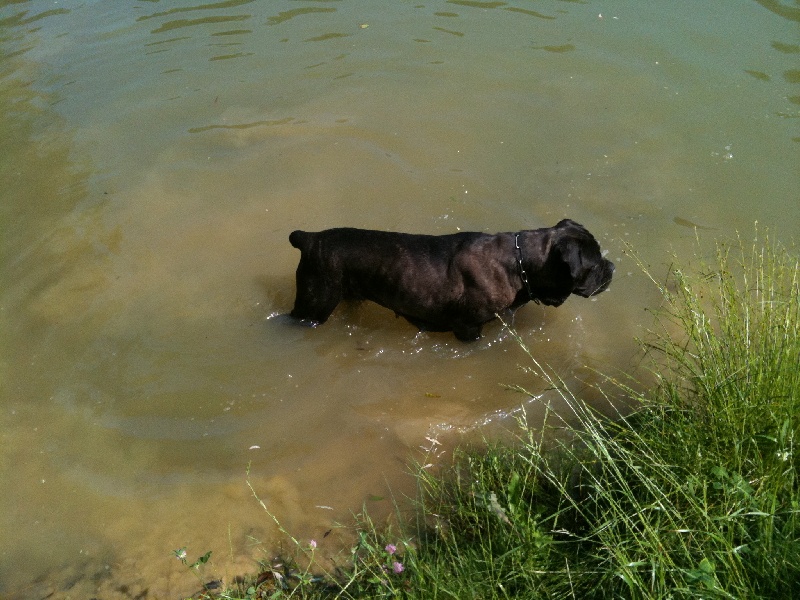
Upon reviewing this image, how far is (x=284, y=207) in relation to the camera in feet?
23.8

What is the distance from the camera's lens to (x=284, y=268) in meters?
6.74

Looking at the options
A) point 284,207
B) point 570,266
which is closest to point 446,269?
point 570,266

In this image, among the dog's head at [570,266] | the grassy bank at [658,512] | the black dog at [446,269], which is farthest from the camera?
the black dog at [446,269]

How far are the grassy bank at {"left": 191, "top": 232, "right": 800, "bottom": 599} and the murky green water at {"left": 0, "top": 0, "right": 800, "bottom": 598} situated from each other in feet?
2.66

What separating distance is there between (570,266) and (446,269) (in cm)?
96

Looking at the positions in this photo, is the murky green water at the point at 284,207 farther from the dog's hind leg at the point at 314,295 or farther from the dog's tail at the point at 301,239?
the dog's tail at the point at 301,239

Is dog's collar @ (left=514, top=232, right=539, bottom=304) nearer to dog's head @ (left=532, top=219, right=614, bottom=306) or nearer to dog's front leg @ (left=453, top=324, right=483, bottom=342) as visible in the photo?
dog's head @ (left=532, top=219, right=614, bottom=306)

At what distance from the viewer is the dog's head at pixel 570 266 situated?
5.22 m

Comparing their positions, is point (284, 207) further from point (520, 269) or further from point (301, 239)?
point (520, 269)

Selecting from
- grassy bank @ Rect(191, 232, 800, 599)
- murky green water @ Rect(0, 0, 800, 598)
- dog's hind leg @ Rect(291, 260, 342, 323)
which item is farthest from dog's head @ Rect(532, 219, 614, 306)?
dog's hind leg @ Rect(291, 260, 342, 323)

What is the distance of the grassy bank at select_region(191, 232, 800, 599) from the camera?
306 centimetres

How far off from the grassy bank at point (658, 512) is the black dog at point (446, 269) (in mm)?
1498

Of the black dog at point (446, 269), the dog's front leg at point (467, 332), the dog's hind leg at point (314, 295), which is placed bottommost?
the dog's front leg at point (467, 332)

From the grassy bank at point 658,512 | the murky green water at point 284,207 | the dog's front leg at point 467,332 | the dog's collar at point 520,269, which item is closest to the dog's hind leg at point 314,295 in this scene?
the murky green water at point 284,207
